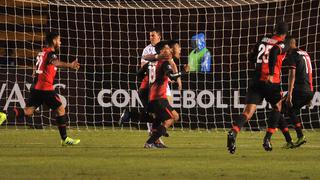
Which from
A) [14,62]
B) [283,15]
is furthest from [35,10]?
[283,15]

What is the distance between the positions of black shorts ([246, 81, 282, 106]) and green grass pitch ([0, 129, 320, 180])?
719 millimetres

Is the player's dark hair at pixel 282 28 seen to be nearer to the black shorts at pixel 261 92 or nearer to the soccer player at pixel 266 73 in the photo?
the soccer player at pixel 266 73

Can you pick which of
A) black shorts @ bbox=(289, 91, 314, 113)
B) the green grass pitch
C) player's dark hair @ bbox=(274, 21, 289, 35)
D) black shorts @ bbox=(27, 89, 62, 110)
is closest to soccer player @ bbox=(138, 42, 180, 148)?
the green grass pitch

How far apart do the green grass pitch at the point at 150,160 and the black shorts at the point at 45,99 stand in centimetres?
62

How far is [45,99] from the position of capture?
47.8 feet

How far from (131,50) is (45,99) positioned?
848cm

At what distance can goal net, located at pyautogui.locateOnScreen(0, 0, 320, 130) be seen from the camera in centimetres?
2083

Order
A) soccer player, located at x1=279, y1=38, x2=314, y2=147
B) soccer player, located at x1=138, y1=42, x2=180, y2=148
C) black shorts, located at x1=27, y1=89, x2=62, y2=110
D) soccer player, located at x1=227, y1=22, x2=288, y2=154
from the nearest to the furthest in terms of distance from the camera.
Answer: soccer player, located at x1=227, y1=22, x2=288, y2=154 → soccer player, located at x1=138, y1=42, x2=180, y2=148 → soccer player, located at x1=279, y1=38, x2=314, y2=147 → black shorts, located at x1=27, y1=89, x2=62, y2=110

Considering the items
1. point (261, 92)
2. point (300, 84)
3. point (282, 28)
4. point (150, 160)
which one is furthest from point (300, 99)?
point (150, 160)

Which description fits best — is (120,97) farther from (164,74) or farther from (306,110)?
(164,74)

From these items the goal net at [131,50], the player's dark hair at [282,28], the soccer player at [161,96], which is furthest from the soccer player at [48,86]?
the goal net at [131,50]

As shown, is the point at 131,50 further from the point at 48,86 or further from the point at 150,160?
the point at 150,160

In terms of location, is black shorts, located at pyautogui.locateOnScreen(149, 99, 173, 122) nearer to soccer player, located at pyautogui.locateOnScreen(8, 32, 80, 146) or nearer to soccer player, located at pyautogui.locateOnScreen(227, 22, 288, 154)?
soccer player, located at pyautogui.locateOnScreen(227, 22, 288, 154)

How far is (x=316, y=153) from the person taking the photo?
12523 millimetres
